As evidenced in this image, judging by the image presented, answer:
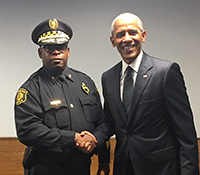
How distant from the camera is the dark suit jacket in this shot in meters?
1.53

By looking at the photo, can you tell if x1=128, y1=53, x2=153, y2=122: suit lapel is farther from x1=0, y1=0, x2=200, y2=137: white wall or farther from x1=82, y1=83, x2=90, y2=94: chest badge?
x1=0, y1=0, x2=200, y2=137: white wall

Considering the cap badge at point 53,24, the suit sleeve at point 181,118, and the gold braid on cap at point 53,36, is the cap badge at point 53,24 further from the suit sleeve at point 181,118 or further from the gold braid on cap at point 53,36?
the suit sleeve at point 181,118

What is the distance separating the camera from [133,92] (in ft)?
5.26

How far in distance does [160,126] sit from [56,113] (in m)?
0.63

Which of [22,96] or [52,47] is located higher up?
[52,47]

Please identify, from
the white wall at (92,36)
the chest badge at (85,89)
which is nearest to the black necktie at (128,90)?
the chest badge at (85,89)

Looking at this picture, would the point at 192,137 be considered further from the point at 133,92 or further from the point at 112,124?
the point at 112,124

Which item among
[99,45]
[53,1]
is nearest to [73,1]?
[53,1]

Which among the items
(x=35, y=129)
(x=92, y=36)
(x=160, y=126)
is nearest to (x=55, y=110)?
(x=35, y=129)

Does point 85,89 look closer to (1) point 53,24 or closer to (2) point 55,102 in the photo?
(2) point 55,102

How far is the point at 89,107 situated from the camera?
1838mm

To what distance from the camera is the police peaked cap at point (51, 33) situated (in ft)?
5.81

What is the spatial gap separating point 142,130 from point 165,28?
1.77 m

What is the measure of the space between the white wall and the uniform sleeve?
4.78 feet
